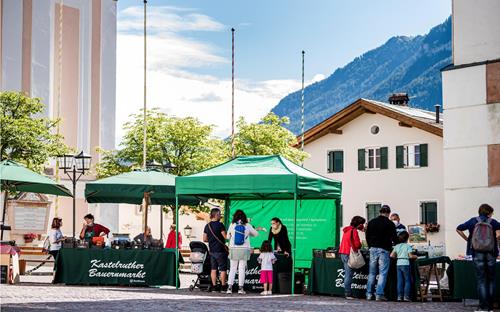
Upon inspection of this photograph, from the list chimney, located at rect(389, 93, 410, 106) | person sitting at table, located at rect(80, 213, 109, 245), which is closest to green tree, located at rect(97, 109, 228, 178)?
chimney, located at rect(389, 93, 410, 106)

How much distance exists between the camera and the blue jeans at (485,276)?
58.4 feet

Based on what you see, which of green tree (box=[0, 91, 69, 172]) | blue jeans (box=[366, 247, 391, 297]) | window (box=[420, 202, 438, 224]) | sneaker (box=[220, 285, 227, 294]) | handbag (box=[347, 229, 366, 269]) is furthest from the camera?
window (box=[420, 202, 438, 224])

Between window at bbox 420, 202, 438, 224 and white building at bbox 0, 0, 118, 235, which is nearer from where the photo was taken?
white building at bbox 0, 0, 118, 235

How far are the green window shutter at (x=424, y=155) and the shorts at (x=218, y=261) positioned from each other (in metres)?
34.7

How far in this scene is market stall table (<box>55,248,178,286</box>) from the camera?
24.7m

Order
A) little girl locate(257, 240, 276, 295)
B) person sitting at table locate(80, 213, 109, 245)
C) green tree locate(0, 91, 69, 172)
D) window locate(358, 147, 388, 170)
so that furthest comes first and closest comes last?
window locate(358, 147, 388, 170) → green tree locate(0, 91, 69, 172) → person sitting at table locate(80, 213, 109, 245) → little girl locate(257, 240, 276, 295)

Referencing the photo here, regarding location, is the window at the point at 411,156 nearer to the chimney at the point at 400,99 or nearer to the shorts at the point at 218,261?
the chimney at the point at 400,99

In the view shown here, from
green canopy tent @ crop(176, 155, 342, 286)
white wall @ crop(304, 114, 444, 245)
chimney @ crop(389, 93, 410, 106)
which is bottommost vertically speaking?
green canopy tent @ crop(176, 155, 342, 286)

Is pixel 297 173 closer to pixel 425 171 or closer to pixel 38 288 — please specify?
pixel 38 288

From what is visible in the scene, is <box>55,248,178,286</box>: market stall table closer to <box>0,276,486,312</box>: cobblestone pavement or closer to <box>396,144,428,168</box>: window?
<box>0,276,486,312</box>: cobblestone pavement

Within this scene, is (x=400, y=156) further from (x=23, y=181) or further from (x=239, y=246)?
(x=239, y=246)

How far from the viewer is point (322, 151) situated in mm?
61188

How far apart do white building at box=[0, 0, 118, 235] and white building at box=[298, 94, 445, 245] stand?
11.8 meters

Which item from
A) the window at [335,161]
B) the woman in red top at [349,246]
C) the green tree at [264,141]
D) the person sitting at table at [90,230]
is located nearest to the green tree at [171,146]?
the green tree at [264,141]
